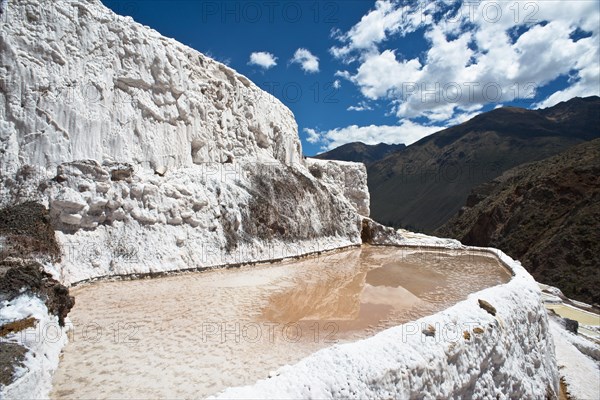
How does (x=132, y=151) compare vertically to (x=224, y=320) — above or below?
above

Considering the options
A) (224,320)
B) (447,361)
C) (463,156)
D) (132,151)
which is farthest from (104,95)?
(463,156)

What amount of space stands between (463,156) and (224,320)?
115351 mm

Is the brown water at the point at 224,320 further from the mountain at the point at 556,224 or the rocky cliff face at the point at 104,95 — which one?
the mountain at the point at 556,224

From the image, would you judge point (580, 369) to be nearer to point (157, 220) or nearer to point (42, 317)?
point (157, 220)

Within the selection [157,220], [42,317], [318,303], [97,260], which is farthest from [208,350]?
[157,220]

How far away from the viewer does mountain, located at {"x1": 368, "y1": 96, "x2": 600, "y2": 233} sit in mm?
87562

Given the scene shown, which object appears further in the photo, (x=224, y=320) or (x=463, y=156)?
(x=463, y=156)

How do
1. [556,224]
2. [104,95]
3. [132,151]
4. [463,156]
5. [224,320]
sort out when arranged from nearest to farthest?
1. [224,320]
2. [104,95]
3. [132,151]
4. [556,224]
5. [463,156]

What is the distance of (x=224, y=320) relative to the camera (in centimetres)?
639

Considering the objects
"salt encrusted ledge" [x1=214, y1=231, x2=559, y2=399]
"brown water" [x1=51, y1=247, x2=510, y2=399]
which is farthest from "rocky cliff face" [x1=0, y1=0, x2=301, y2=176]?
"salt encrusted ledge" [x1=214, y1=231, x2=559, y2=399]

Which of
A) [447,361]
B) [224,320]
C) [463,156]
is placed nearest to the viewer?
[447,361]

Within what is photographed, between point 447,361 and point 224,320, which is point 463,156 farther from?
point 224,320

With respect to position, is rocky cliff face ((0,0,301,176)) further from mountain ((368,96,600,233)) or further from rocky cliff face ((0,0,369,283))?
mountain ((368,96,600,233))

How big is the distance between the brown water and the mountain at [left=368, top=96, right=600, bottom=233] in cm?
6631
